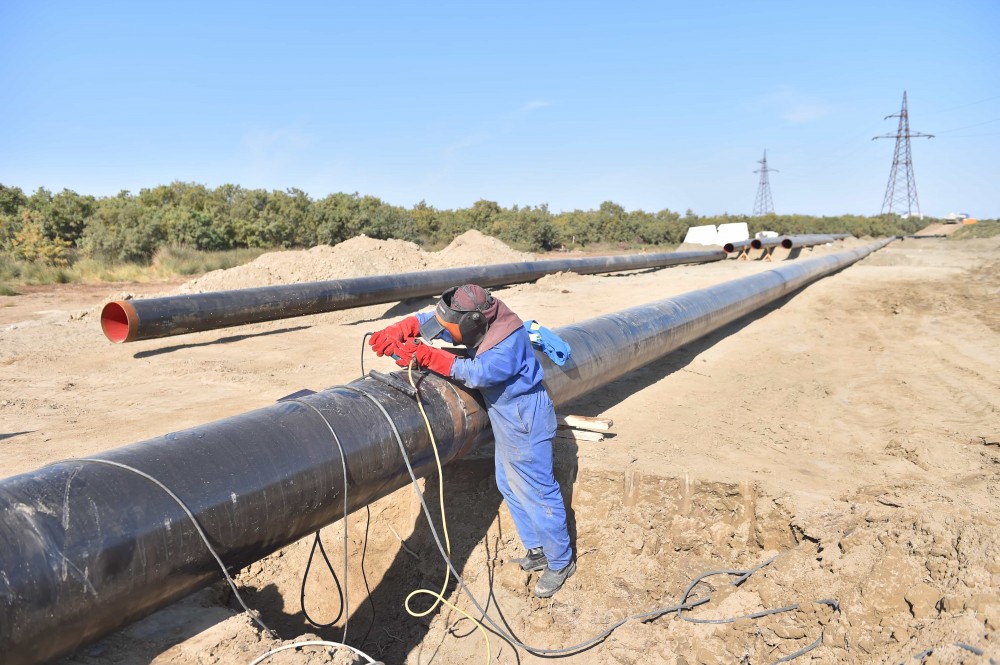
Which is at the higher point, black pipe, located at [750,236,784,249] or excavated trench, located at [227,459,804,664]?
black pipe, located at [750,236,784,249]

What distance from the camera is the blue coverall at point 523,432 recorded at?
3561 millimetres

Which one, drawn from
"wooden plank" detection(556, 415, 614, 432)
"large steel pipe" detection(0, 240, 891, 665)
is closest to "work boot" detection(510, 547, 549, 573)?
"large steel pipe" detection(0, 240, 891, 665)

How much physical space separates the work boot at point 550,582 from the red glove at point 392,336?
1.89 meters

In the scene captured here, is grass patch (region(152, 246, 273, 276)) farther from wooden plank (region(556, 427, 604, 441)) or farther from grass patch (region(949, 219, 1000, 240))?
grass patch (region(949, 219, 1000, 240))

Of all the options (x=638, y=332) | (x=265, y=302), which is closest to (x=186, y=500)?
(x=638, y=332)

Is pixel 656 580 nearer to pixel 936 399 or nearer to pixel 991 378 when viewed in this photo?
pixel 936 399

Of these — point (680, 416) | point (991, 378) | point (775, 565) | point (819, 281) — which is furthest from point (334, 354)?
point (819, 281)

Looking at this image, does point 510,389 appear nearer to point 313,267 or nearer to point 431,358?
point 431,358

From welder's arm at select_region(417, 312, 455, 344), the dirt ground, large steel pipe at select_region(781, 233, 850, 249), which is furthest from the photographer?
large steel pipe at select_region(781, 233, 850, 249)

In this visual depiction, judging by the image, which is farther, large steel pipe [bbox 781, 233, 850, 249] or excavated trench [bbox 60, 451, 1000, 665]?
large steel pipe [bbox 781, 233, 850, 249]

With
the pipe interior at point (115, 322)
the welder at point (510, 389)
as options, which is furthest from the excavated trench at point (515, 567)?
the pipe interior at point (115, 322)

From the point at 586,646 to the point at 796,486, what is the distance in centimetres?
203

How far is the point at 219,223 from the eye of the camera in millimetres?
25078

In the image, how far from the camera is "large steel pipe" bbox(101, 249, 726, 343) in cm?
824
